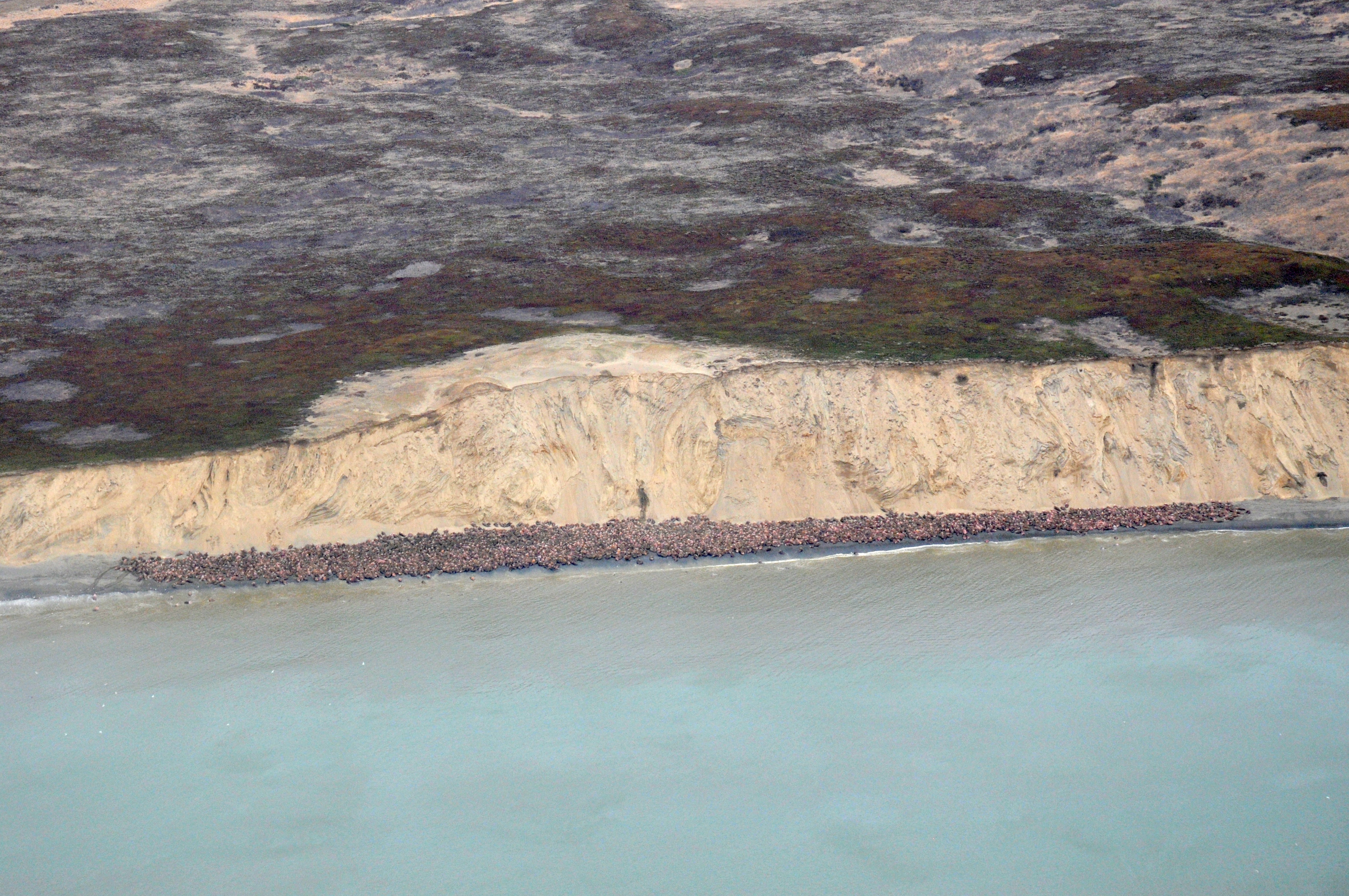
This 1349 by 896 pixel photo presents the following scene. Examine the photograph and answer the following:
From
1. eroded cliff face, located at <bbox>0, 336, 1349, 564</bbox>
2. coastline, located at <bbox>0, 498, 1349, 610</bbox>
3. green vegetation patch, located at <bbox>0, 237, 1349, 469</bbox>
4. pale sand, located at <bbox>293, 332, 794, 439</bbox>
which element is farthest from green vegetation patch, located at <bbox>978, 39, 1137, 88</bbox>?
coastline, located at <bbox>0, 498, 1349, 610</bbox>

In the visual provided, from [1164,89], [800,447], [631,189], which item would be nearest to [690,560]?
[800,447]

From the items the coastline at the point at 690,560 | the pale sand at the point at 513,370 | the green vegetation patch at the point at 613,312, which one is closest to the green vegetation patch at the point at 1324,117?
the green vegetation patch at the point at 613,312

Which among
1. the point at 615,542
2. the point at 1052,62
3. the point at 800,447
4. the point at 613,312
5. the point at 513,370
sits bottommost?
the point at 615,542


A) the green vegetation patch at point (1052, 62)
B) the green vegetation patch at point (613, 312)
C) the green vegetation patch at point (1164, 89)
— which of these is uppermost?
the green vegetation patch at point (1052, 62)

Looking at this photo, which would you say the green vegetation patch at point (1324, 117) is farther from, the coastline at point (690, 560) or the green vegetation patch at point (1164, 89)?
the coastline at point (690, 560)

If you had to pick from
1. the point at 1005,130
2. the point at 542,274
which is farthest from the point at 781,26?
the point at 542,274

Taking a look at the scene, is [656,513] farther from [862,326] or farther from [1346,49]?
[1346,49]

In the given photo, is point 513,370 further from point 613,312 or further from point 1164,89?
point 1164,89
